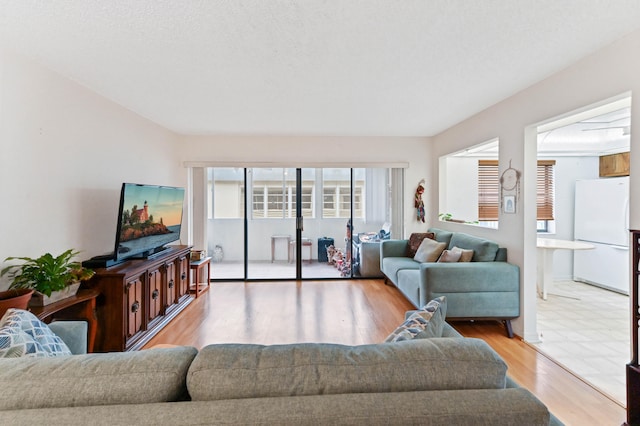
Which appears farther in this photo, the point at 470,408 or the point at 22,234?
the point at 22,234

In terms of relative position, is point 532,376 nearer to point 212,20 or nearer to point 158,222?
point 212,20

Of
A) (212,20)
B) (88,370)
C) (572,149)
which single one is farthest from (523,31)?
(572,149)

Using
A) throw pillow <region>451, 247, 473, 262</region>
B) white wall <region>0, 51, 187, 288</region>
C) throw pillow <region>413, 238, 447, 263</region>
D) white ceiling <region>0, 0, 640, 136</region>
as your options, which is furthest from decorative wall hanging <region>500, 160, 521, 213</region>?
white wall <region>0, 51, 187, 288</region>

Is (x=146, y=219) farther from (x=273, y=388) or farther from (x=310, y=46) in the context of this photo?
(x=273, y=388)

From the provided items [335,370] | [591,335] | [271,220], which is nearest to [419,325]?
[335,370]

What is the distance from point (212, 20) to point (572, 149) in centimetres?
570

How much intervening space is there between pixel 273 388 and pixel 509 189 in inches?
130

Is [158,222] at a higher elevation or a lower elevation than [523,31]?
lower

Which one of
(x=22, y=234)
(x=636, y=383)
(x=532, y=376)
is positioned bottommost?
(x=532, y=376)

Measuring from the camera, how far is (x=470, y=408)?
2.74 ft

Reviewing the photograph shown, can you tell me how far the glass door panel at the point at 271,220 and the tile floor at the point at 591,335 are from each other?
143 inches

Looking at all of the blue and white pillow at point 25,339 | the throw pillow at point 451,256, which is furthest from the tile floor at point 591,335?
the blue and white pillow at point 25,339

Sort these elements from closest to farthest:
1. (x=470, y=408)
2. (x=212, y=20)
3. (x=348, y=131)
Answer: (x=470, y=408), (x=212, y=20), (x=348, y=131)

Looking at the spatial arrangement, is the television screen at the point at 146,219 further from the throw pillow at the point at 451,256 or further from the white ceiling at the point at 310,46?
the throw pillow at the point at 451,256
